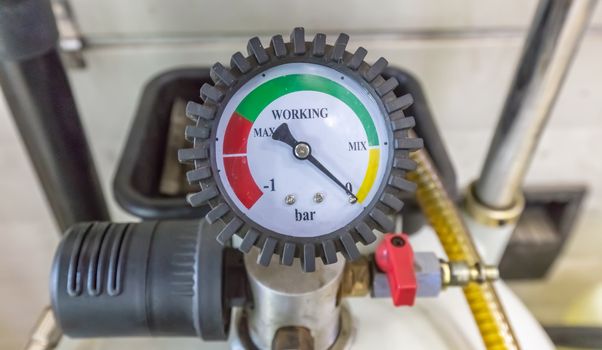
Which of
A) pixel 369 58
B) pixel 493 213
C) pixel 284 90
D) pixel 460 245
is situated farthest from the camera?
pixel 369 58

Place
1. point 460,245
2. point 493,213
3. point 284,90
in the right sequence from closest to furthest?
point 284,90 < point 460,245 < point 493,213

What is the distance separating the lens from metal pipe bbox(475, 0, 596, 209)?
47 centimetres

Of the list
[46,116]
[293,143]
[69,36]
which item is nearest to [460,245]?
[293,143]

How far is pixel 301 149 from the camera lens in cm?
31

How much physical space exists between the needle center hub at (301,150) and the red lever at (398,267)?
0.11m

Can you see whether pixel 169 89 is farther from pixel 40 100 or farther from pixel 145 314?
pixel 145 314

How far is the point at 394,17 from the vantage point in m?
0.64

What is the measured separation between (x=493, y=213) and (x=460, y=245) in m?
0.12

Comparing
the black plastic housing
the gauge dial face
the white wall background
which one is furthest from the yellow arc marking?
the white wall background

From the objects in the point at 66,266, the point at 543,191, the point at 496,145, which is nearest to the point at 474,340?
the point at 496,145

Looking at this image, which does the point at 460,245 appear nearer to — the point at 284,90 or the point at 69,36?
the point at 284,90

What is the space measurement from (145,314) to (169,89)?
1.00 ft

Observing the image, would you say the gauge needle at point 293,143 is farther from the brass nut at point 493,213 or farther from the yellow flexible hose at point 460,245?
the brass nut at point 493,213

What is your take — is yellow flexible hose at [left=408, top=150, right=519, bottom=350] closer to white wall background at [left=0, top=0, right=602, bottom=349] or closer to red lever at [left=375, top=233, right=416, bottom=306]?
red lever at [left=375, top=233, right=416, bottom=306]
